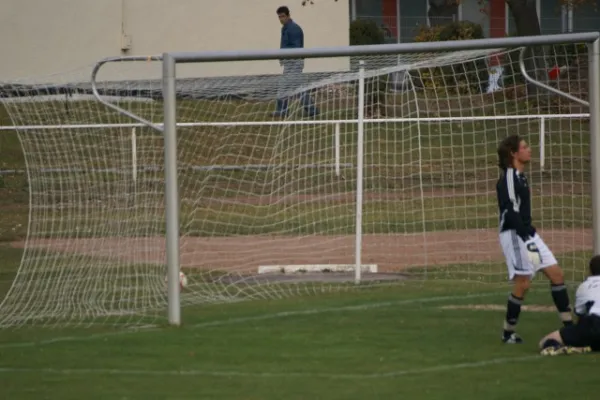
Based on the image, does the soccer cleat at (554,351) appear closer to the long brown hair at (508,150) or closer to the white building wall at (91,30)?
the long brown hair at (508,150)

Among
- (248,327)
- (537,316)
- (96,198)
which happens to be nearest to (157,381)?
(248,327)

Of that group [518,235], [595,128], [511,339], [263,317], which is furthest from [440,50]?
[511,339]

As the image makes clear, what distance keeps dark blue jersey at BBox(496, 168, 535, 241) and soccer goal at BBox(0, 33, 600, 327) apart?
5.72 feet

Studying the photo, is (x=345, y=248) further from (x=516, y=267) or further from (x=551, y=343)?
(x=551, y=343)

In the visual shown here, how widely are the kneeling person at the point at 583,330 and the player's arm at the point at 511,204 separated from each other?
0.60 m

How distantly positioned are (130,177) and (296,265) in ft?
6.90

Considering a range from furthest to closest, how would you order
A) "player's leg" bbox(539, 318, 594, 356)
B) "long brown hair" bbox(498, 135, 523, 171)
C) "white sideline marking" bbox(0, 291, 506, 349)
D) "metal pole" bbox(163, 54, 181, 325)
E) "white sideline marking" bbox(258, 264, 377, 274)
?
"white sideline marking" bbox(258, 264, 377, 274) → "metal pole" bbox(163, 54, 181, 325) → "white sideline marking" bbox(0, 291, 506, 349) → "long brown hair" bbox(498, 135, 523, 171) → "player's leg" bbox(539, 318, 594, 356)

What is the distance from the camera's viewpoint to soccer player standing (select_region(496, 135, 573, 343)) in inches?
423

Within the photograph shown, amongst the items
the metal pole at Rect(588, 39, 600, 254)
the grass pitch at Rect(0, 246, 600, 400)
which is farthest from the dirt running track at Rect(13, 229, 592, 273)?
the metal pole at Rect(588, 39, 600, 254)

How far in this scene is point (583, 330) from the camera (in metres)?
10.4

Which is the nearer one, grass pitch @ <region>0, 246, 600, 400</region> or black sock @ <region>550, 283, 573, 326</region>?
grass pitch @ <region>0, 246, 600, 400</region>

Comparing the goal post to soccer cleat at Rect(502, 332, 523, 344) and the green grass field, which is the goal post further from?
soccer cleat at Rect(502, 332, 523, 344)

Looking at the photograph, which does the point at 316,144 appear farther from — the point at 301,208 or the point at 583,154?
the point at 583,154

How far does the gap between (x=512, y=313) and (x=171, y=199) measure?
10.4ft
